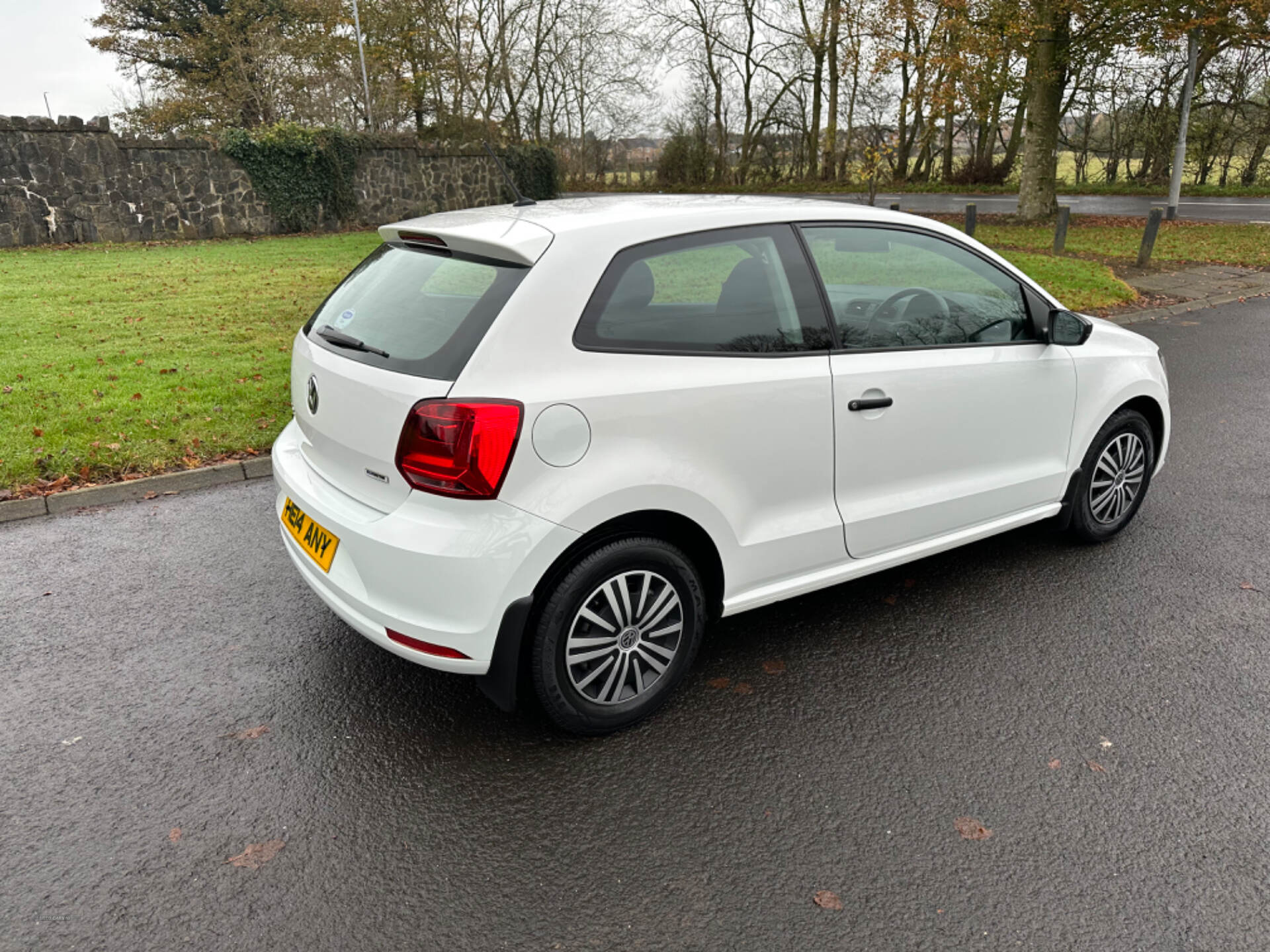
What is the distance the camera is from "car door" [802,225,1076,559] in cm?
329

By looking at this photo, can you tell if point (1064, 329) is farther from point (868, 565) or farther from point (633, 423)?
point (633, 423)

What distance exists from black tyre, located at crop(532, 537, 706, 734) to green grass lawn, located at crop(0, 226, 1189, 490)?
3.93 m

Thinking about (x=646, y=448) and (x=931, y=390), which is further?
(x=931, y=390)

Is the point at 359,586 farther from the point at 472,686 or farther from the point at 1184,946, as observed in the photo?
the point at 1184,946

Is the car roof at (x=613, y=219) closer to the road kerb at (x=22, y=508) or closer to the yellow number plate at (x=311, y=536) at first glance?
the yellow number plate at (x=311, y=536)

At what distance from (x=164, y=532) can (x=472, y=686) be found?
2462mm

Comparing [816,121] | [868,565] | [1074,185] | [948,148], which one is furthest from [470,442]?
[1074,185]

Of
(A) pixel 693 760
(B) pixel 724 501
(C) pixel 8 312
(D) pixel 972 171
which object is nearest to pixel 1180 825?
(A) pixel 693 760

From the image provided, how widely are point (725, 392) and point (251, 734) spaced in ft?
6.49

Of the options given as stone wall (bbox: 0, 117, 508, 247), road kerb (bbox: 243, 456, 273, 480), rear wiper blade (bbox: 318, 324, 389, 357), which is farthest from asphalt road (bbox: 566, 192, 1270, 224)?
rear wiper blade (bbox: 318, 324, 389, 357)

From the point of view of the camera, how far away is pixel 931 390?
3426mm

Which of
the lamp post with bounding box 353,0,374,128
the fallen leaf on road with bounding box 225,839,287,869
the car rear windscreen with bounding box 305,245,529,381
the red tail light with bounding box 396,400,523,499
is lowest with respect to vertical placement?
the fallen leaf on road with bounding box 225,839,287,869

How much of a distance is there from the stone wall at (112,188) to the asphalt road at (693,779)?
18687 millimetres

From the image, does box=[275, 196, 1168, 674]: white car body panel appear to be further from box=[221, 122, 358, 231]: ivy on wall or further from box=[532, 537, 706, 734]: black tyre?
box=[221, 122, 358, 231]: ivy on wall
